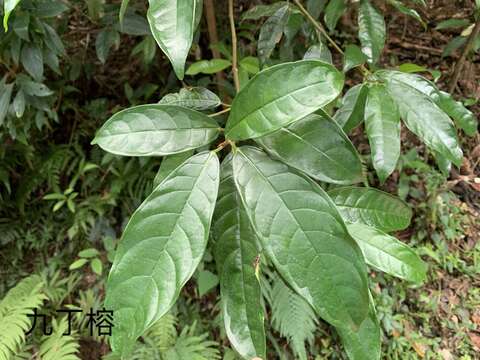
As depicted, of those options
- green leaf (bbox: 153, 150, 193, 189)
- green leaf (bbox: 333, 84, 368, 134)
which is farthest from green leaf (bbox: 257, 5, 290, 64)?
green leaf (bbox: 153, 150, 193, 189)

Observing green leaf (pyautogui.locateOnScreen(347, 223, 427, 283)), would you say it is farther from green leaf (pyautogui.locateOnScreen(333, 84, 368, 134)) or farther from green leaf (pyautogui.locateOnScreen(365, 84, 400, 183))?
green leaf (pyautogui.locateOnScreen(333, 84, 368, 134))

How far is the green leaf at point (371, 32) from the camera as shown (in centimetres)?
83

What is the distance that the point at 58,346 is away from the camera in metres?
1.54

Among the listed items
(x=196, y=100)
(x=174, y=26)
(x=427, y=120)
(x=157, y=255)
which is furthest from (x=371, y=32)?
(x=157, y=255)

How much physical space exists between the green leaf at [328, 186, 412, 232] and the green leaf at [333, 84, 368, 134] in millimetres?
123

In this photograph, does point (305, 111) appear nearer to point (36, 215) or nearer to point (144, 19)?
point (144, 19)

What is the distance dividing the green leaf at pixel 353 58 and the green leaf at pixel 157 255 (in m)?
0.36

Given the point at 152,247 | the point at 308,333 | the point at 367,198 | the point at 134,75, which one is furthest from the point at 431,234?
the point at 152,247

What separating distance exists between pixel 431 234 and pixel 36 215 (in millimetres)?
1740

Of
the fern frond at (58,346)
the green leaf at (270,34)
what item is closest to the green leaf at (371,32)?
the green leaf at (270,34)

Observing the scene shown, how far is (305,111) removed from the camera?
50 centimetres

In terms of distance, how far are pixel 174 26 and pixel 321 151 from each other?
0.79 ft

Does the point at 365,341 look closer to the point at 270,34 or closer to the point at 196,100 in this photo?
the point at 196,100

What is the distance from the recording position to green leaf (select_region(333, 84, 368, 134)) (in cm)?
72
